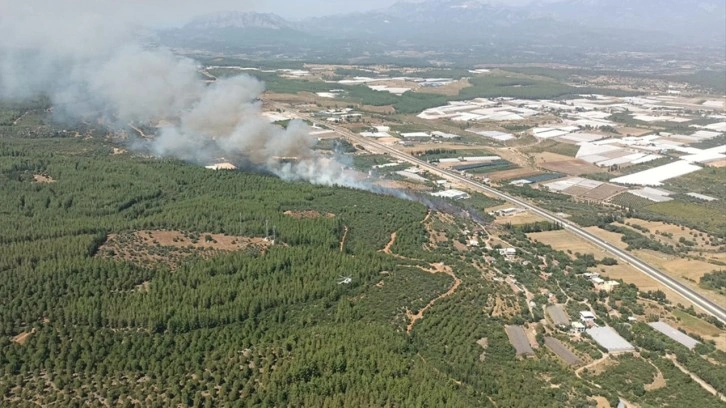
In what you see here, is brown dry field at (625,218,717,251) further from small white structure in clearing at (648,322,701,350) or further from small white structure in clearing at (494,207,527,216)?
small white structure in clearing at (648,322,701,350)

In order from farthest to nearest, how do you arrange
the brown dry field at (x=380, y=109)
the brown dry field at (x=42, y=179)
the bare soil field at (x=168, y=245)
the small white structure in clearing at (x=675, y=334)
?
the brown dry field at (x=380, y=109) → the brown dry field at (x=42, y=179) → the bare soil field at (x=168, y=245) → the small white structure in clearing at (x=675, y=334)

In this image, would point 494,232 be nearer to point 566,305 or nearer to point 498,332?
point 566,305

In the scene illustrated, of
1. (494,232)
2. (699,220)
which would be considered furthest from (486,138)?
(494,232)

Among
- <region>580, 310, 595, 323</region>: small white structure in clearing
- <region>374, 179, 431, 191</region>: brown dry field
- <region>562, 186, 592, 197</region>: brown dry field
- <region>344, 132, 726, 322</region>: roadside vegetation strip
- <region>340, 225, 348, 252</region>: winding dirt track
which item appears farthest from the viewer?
<region>562, 186, 592, 197</region>: brown dry field

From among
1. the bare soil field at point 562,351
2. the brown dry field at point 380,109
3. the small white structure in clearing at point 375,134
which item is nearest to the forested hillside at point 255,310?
the bare soil field at point 562,351

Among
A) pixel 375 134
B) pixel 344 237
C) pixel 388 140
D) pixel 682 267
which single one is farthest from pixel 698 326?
pixel 375 134

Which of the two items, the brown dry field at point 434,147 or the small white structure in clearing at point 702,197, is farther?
the brown dry field at point 434,147

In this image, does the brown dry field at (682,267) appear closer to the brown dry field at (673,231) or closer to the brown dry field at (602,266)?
the brown dry field at (602,266)

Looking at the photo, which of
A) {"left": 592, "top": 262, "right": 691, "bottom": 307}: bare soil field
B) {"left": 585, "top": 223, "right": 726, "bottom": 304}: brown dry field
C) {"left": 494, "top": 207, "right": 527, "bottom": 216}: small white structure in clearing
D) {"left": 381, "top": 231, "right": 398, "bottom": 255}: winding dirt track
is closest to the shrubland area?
{"left": 381, "top": 231, "right": 398, "bottom": 255}: winding dirt track
